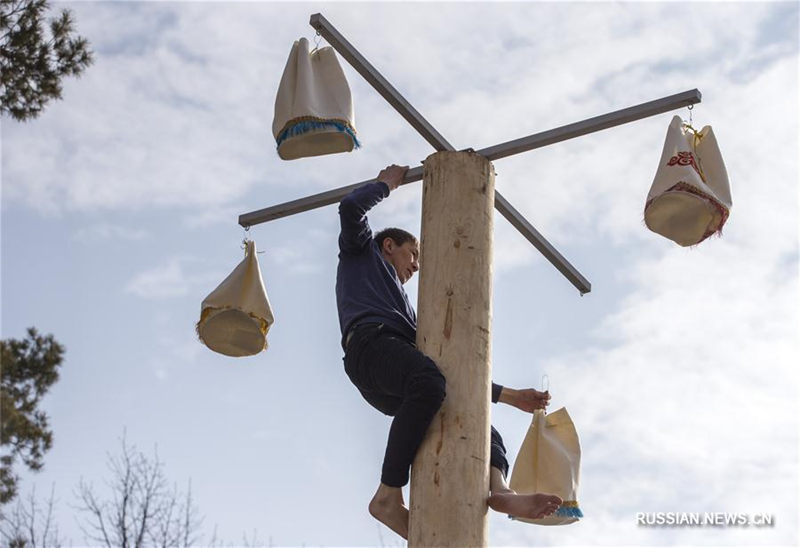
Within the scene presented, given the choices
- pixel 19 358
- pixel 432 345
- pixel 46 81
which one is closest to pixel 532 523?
pixel 432 345

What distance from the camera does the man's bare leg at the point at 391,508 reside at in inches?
166

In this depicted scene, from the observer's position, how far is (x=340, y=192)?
4.88m

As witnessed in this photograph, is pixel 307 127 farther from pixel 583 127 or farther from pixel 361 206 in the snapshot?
pixel 583 127

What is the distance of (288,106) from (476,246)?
88 cm

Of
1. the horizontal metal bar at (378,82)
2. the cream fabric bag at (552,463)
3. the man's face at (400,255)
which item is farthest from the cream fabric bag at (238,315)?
the cream fabric bag at (552,463)

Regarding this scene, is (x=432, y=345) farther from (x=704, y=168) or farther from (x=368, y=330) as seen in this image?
(x=704, y=168)

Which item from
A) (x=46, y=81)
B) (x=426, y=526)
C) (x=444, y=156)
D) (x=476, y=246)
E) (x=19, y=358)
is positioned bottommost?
→ (x=426, y=526)

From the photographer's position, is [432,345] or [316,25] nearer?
[432,345]

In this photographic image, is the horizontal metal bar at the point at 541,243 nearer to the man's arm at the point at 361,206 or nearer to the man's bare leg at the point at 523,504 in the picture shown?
the man's arm at the point at 361,206

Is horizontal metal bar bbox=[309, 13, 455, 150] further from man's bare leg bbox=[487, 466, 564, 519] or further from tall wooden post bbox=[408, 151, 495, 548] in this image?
man's bare leg bbox=[487, 466, 564, 519]

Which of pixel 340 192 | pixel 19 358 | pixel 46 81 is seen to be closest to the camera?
pixel 340 192

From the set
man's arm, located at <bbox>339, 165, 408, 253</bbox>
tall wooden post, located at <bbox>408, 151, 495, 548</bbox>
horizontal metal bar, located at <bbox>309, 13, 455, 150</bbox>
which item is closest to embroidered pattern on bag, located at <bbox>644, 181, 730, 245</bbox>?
tall wooden post, located at <bbox>408, 151, 495, 548</bbox>

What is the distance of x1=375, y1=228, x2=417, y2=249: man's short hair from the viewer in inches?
199

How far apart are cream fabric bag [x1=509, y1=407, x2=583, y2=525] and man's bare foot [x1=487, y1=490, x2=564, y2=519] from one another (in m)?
0.61
